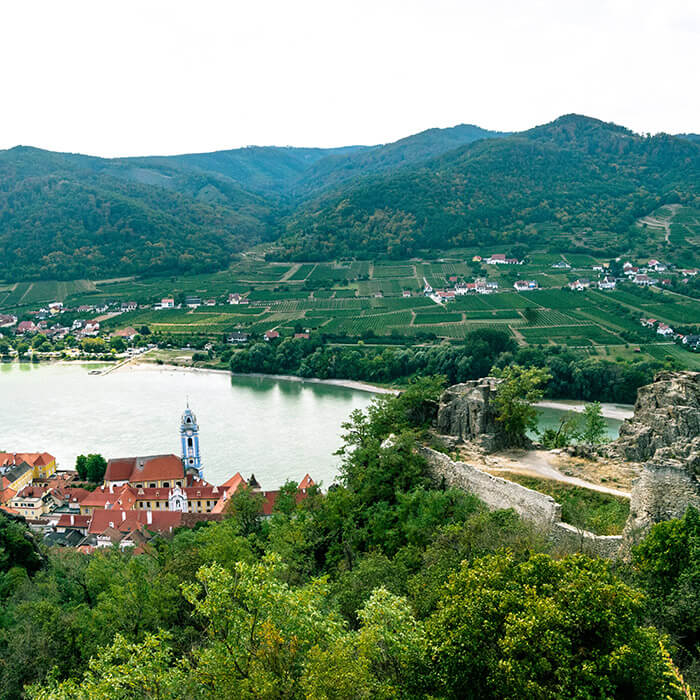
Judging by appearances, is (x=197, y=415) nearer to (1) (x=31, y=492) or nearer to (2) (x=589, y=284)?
(1) (x=31, y=492)

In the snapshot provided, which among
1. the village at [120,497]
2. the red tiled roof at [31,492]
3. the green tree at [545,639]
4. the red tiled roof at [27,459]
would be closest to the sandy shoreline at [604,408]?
the village at [120,497]

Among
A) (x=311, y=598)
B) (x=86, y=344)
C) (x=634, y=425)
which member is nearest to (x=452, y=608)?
(x=311, y=598)

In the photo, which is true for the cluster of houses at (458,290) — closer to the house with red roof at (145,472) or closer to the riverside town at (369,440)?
the riverside town at (369,440)

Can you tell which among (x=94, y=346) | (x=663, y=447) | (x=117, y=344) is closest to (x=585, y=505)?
(x=663, y=447)

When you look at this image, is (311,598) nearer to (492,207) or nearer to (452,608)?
(452,608)

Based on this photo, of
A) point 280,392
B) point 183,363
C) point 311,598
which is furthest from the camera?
point 183,363

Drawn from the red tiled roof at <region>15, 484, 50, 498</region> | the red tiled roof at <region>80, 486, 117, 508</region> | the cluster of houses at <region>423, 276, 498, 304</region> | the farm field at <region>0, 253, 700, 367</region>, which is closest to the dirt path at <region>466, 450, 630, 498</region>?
the red tiled roof at <region>80, 486, 117, 508</region>
